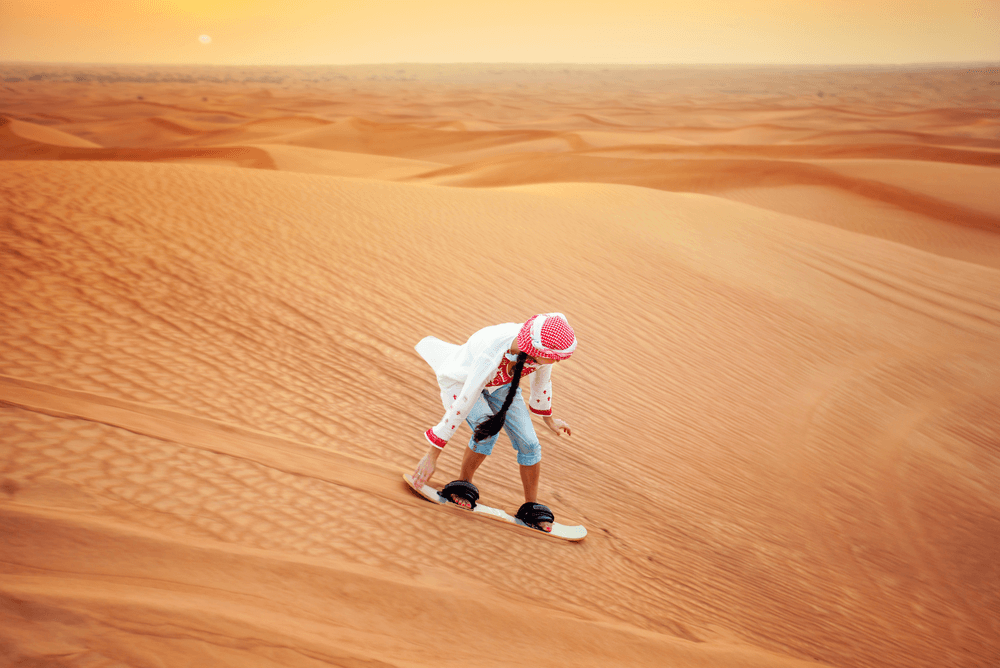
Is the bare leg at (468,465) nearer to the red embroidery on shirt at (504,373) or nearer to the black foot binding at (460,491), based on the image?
the black foot binding at (460,491)

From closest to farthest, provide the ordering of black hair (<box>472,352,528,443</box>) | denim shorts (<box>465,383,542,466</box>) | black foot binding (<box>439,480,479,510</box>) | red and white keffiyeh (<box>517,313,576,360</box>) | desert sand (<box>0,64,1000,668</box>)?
1. desert sand (<box>0,64,1000,668</box>)
2. red and white keffiyeh (<box>517,313,576,360</box>)
3. black hair (<box>472,352,528,443</box>)
4. denim shorts (<box>465,383,542,466</box>)
5. black foot binding (<box>439,480,479,510</box>)

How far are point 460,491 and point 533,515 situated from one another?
1.38ft

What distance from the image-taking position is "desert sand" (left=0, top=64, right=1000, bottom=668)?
221cm

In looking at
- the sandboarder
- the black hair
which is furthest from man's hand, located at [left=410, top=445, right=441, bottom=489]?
the black hair

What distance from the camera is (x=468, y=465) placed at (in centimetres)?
315

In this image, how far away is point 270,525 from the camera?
254cm

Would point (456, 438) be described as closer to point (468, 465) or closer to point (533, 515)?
point (468, 465)

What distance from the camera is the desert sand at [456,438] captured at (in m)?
2.21

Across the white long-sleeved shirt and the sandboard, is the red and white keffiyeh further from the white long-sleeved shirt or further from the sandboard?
the sandboard

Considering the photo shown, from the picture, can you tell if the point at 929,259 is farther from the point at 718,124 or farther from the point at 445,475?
the point at 718,124

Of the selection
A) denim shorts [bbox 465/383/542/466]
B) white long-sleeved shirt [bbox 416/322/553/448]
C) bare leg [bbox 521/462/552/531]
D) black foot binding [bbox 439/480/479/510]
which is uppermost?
white long-sleeved shirt [bbox 416/322/553/448]

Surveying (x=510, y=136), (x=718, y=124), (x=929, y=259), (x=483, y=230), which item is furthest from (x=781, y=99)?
(x=483, y=230)

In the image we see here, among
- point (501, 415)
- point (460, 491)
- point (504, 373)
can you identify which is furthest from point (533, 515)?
point (504, 373)

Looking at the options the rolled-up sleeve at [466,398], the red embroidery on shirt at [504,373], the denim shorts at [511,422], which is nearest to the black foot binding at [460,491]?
the denim shorts at [511,422]
